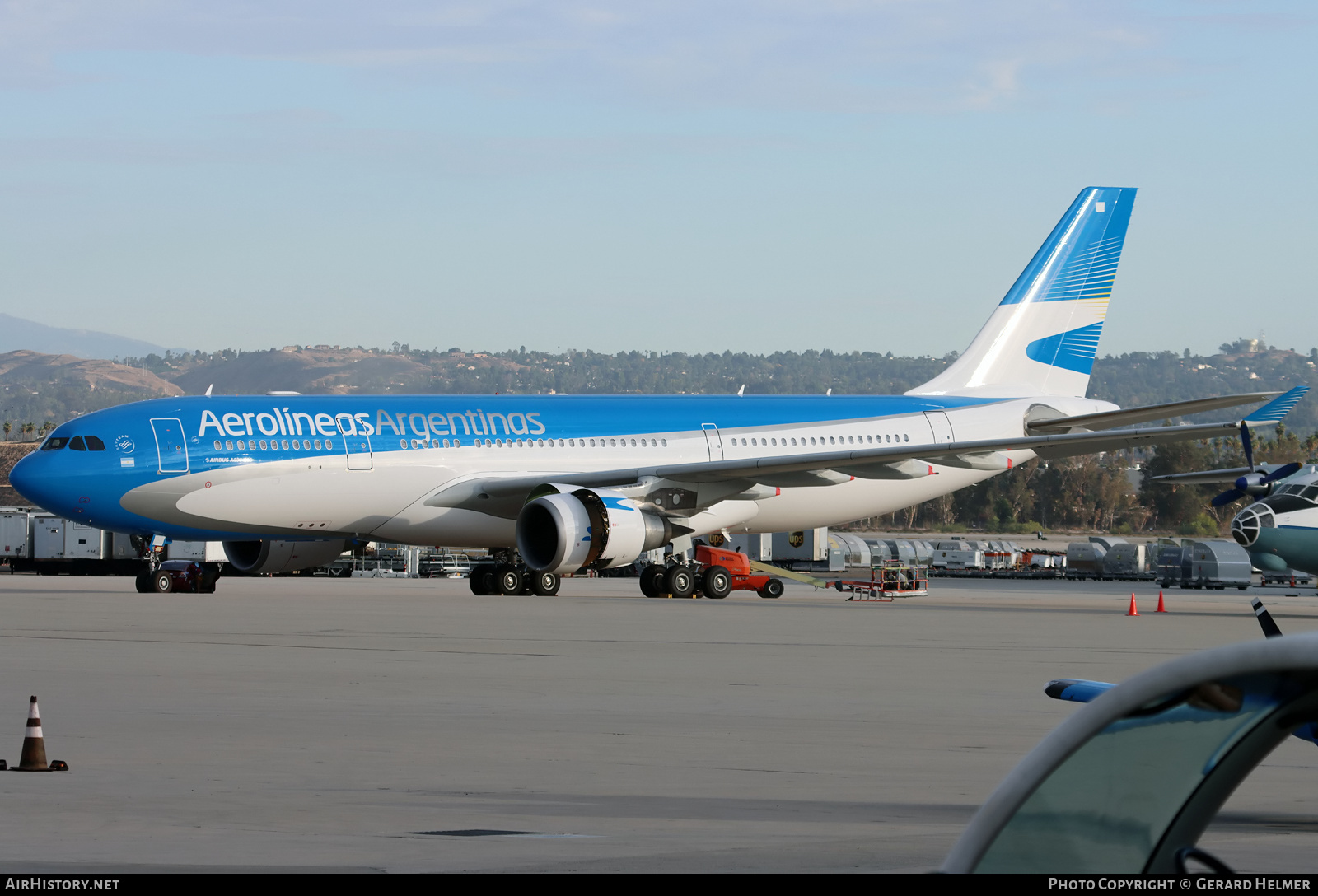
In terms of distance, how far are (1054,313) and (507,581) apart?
16.1 meters

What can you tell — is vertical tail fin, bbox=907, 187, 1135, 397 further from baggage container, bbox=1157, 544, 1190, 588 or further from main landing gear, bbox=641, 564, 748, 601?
baggage container, bbox=1157, 544, 1190, 588

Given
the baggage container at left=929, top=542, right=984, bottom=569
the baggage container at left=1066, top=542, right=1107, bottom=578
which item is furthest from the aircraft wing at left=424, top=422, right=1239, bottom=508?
the baggage container at left=929, top=542, right=984, bottom=569

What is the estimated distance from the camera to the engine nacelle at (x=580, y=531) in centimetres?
3166

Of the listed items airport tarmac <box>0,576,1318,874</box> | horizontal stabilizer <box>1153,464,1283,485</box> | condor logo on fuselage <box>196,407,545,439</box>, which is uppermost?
condor logo on fuselage <box>196,407,545,439</box>

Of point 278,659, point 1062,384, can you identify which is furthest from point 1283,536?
point 278,659

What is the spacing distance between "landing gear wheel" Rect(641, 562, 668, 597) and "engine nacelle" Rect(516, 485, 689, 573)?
3.21 m

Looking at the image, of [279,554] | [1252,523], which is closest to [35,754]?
[1252,523]

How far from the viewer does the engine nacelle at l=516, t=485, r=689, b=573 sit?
31656 millimetres

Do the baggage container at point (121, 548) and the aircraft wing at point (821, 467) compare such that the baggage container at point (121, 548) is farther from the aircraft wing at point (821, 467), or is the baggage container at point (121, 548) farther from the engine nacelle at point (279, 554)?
the aircraft wing at point (821, 467)

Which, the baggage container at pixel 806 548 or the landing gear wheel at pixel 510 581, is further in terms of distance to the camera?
the baggage container at pixel 806 548

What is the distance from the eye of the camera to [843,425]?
127 feet

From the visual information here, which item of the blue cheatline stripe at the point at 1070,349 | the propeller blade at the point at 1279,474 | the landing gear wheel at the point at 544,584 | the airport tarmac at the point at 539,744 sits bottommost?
the airport tarmac at the point at 539,744

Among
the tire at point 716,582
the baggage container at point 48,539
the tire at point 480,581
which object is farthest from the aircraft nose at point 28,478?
the baggage container at point 48,539

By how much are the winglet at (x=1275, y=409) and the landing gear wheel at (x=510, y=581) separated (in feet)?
50.1
